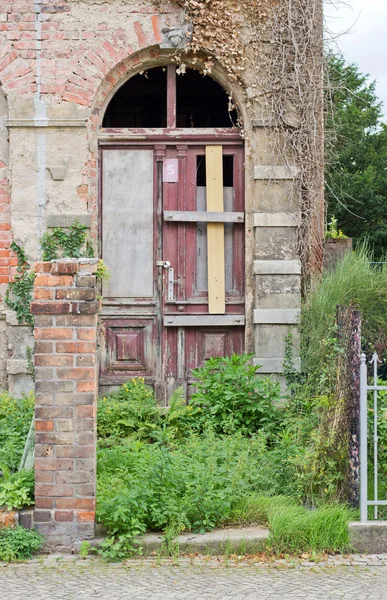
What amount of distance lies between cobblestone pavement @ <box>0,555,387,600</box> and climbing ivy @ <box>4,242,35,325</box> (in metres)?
3.72

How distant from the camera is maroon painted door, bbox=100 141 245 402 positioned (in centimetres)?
850

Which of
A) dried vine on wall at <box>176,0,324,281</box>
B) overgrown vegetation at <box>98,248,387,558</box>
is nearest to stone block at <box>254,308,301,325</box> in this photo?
overgrown vegetation at <box>98,248,387,558</box>

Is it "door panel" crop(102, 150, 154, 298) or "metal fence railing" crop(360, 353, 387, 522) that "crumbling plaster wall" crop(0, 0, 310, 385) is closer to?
"door panel" crop(102, 150, 154, 298)

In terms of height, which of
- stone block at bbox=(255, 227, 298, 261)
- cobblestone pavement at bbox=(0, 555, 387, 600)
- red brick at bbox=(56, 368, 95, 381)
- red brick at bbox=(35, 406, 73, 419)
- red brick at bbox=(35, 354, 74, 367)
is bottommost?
cobblestone pavement at bbox=(0, 555, 387, 600)

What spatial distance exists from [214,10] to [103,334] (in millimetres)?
3676

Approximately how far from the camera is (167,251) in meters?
8.54

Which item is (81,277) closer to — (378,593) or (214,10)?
(378,593)

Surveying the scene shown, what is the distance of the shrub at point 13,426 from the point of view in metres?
6.09

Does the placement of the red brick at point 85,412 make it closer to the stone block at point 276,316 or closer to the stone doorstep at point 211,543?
the stone doorstep at point 211,543

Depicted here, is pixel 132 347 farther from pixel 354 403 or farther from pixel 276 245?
pixel 354 403

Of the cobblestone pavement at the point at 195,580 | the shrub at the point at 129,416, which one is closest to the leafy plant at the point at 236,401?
the shrub at the point at 129,416

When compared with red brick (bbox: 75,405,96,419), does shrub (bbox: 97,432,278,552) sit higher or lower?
lower

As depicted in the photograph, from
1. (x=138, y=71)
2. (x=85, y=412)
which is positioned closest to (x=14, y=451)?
(x=85, y=412)

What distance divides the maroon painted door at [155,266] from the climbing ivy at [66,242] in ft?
1.23
